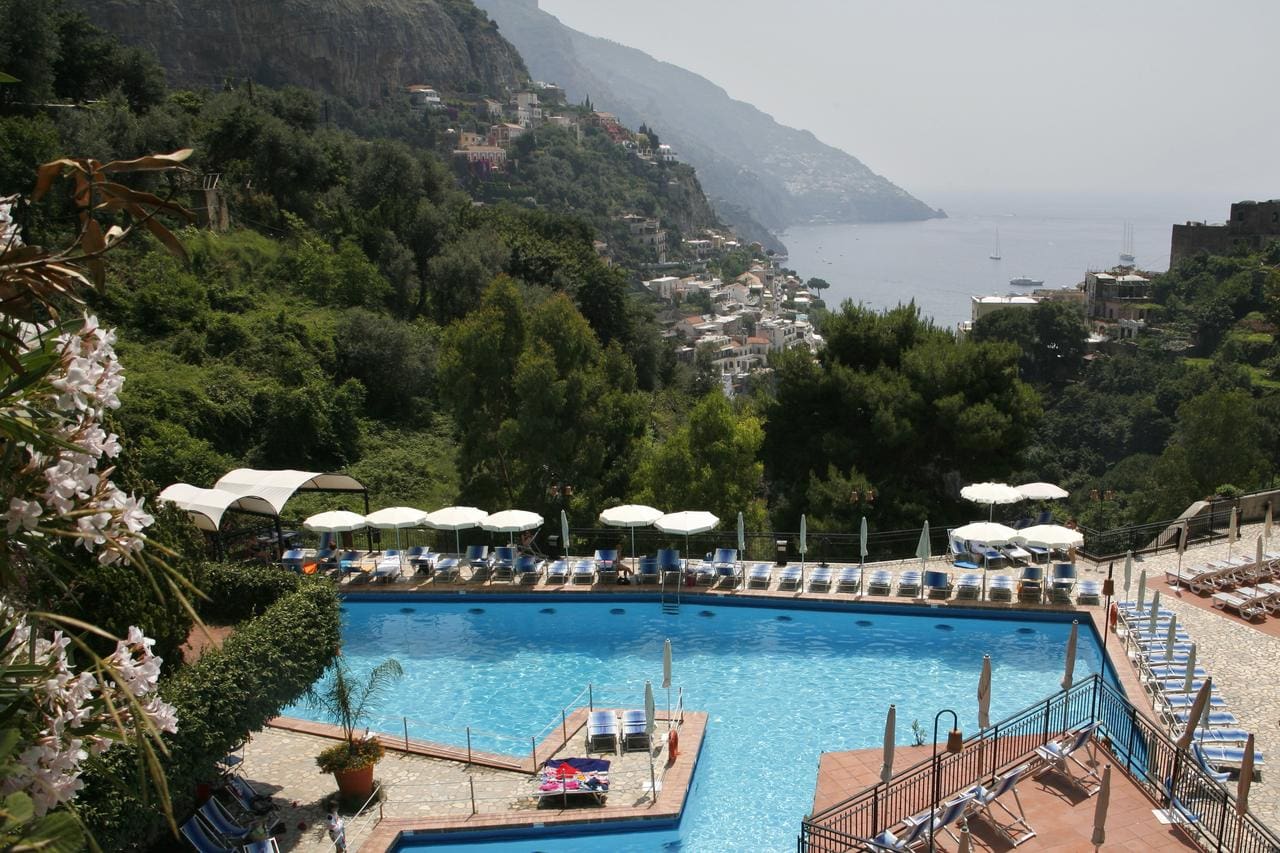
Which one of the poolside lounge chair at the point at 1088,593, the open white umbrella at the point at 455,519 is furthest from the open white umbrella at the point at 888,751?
the open white umbrella at the point at 455,519

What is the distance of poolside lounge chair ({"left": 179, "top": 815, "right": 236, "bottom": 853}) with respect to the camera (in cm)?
914

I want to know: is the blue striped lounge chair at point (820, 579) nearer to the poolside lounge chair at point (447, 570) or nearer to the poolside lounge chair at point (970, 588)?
the poolside lounge chair at point (970, 588)

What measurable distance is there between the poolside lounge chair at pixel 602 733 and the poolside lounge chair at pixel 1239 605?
10.1 metres

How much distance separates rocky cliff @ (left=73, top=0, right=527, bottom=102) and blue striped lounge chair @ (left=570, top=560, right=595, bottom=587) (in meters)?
82.3

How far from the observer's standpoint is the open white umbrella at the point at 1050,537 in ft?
51.6

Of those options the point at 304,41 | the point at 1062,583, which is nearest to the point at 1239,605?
the point at 1062,583

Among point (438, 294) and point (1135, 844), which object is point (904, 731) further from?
point (438, 294)

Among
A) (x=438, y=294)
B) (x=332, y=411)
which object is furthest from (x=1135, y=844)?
(x=438, y=294)

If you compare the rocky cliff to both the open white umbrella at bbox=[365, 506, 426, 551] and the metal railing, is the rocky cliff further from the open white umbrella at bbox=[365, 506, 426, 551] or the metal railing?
the metal railing

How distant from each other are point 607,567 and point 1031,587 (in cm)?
750

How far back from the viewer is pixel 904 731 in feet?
41.6

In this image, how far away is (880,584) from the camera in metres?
16.9

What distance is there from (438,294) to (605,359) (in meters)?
16.5

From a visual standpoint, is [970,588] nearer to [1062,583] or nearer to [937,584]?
[937,584]
